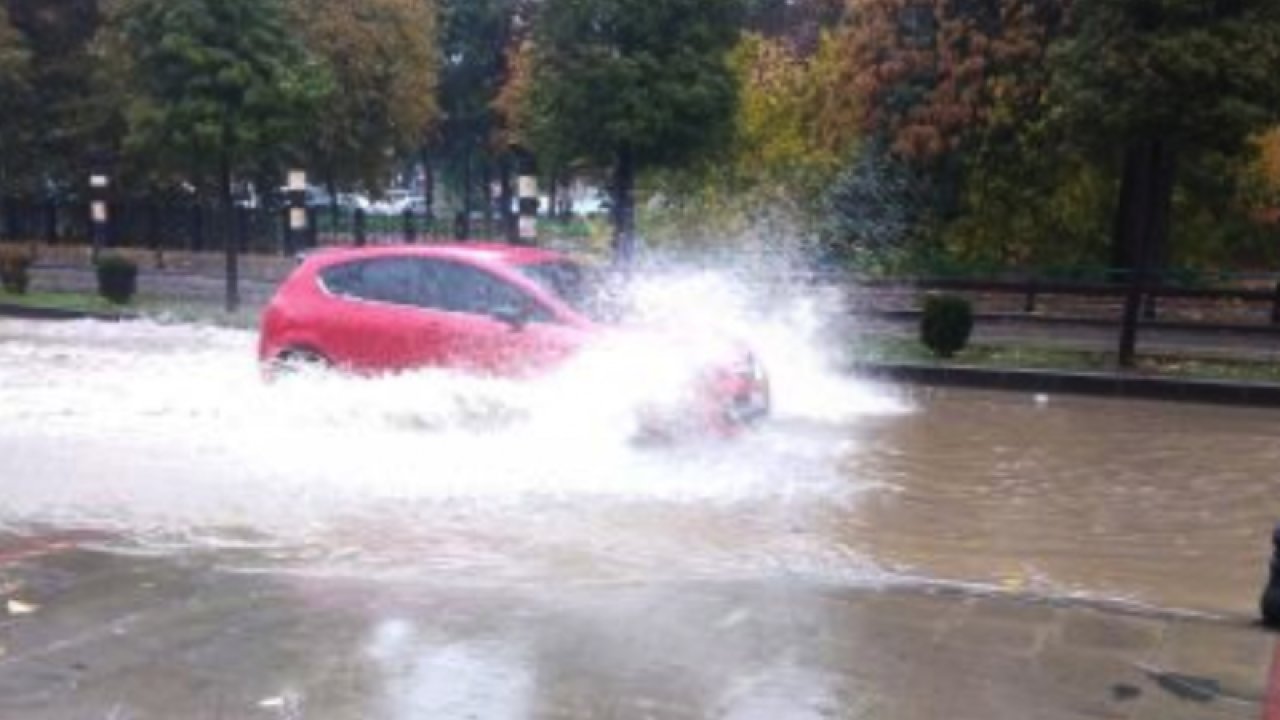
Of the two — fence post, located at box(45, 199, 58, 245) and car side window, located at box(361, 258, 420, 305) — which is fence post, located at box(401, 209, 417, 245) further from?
car side window, located at box(361, 258, 420, 305)

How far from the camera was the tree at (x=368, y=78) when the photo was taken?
126 feet

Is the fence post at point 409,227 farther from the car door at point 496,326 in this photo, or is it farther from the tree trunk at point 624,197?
the car door at point 496,326

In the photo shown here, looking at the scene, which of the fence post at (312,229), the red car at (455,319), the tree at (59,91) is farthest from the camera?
the tree at (59,91)

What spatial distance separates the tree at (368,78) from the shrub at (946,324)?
65.4 feet

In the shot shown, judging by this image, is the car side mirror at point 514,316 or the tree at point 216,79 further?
the tree at point 216,79

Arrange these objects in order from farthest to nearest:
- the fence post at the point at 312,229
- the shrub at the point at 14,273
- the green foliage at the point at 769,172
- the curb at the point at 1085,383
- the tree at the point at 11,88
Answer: the tree at the point at 11,88
the fence post at the point at 312,229
the shrub at the point at 14,273
the green foliage at the point at 769,172
the curb at the point at 1085,383

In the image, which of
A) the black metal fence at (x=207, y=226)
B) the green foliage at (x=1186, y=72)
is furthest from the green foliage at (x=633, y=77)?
the black metal fence at (x=207, y=226)

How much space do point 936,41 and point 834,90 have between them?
2.15m

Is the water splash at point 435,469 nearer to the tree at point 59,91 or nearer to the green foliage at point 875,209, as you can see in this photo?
the green foliage at point 875,209

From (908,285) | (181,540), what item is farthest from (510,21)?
(181,540)

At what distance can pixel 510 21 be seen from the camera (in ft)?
183

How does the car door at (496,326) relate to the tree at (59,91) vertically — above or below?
below

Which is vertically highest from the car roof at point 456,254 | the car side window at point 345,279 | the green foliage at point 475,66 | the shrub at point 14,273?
the green foliage at point 475,66

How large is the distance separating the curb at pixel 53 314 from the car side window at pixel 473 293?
13.9 meters
